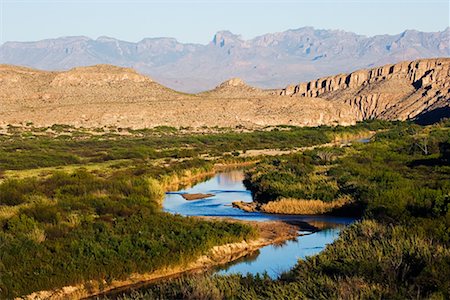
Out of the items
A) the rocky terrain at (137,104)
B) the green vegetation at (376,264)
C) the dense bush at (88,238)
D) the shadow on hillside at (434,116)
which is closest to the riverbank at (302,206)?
the green vegetation at (376,264)

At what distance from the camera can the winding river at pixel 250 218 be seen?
72.3ft

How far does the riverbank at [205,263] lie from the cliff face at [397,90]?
4663 inches

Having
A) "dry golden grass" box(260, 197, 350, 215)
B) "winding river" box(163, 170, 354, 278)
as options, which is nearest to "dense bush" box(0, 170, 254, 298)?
"winding river" box(163, 170, 354, 278)

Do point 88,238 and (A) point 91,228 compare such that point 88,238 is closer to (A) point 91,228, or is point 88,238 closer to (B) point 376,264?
(A) point 91,228

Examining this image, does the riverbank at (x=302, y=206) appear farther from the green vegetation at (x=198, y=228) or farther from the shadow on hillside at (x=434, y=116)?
the shadow on hillside at (x=434, y=116)

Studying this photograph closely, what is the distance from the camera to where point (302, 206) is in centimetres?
3222

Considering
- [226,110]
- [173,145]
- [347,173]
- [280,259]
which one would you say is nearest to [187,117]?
[226,110]

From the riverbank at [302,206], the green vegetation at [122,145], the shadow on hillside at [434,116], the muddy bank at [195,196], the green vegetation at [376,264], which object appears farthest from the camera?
the shadow on hillside at [434,116]

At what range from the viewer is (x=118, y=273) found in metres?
20.2

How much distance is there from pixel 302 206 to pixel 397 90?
146 meters

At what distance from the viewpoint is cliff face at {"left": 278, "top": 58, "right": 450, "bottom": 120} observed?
153 metres

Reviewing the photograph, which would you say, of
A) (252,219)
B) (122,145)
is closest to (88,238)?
(252,219)

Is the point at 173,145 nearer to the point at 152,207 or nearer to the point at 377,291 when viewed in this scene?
the point at 152,207

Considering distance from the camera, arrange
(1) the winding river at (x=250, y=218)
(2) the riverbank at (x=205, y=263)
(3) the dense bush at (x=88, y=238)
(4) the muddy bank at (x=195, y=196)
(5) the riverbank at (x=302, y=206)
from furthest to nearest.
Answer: (4) the muddy bank at (x=195, y=196) → (5) the riverbank at (x=302, y=206) → (1) the winding river at (x=250, y=218) → (3) the dense bush at (x=88, y=238) → (2) the riverbank at (x=205, y=263)
